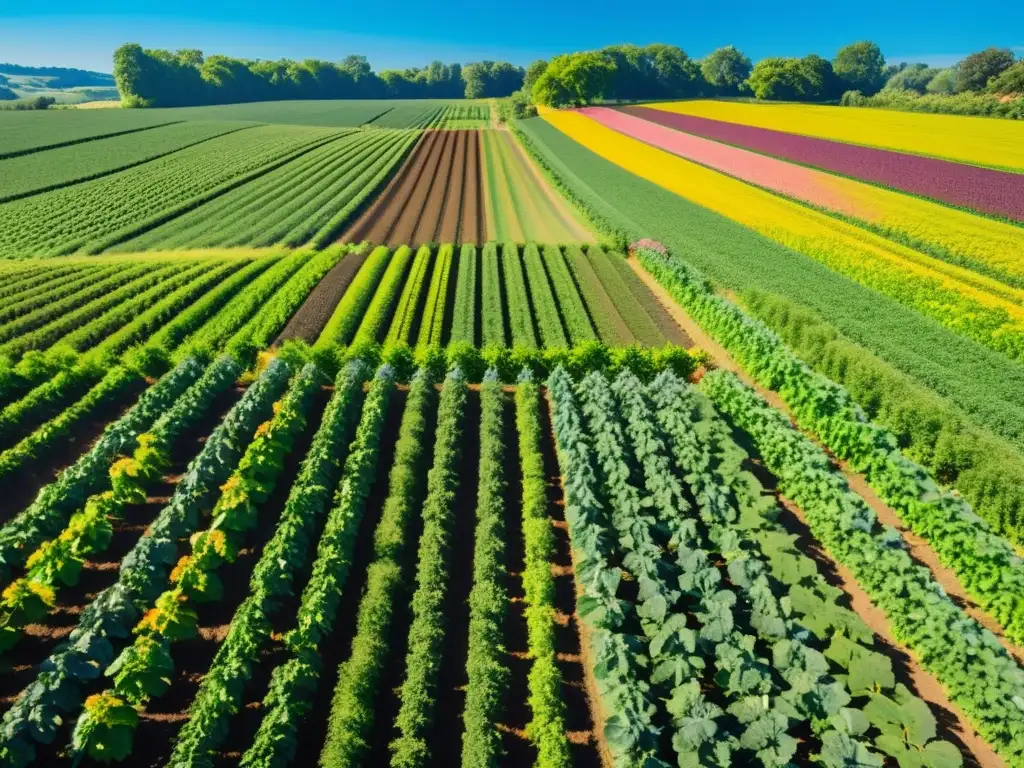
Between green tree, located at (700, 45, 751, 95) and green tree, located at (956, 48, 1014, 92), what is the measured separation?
5173 cm

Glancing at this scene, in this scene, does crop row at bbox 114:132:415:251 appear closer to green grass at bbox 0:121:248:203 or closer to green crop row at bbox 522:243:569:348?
green crop row at bbox 522:243:569:348

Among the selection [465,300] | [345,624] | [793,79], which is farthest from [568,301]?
[793,79]

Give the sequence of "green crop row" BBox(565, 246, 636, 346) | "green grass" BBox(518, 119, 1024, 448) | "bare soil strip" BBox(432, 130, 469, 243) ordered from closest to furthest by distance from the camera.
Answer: "green grass" BBox(518, 119, 1024, 448), "green crop row" BBox(565, 246, 636, 346), "bare soil strip" BBox(432, 130, 469, 243)

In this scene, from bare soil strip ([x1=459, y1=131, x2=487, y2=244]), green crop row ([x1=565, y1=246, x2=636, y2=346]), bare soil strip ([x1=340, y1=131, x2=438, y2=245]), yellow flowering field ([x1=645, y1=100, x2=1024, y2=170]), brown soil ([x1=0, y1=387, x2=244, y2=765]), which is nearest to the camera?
brown soil ([x1=0, y1=387, x2=244, y2=765])

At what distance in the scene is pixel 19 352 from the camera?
80.3 feet

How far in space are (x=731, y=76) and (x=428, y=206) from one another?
137 metres

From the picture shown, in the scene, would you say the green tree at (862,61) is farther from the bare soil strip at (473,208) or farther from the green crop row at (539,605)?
the green crop row at (539,605)

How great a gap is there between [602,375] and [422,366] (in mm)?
7477

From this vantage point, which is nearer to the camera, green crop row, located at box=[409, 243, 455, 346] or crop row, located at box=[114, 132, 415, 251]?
green crop row, located at box=[409, 243, 455, 346]

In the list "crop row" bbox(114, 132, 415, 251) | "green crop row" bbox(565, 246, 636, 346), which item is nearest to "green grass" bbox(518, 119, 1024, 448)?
"green crop row" bbox(565, 246, 636, 346)

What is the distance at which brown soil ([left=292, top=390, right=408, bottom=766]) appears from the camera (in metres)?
11.1

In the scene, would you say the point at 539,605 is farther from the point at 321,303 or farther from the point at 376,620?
the point at 321,303

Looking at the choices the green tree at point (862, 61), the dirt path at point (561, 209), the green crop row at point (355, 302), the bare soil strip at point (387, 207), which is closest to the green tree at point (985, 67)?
the green tree at point (862, 61)

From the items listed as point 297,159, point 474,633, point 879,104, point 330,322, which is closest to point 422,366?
point 330,322
